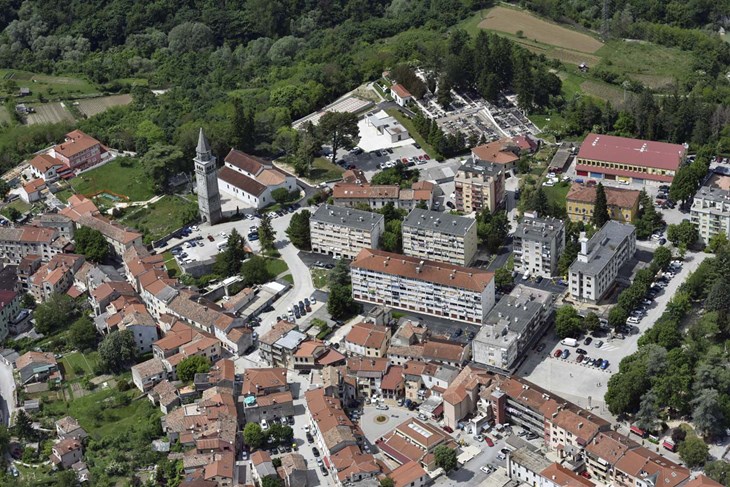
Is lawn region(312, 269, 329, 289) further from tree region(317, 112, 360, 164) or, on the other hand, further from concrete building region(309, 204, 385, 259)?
tree region(317, 112, 360, 164)

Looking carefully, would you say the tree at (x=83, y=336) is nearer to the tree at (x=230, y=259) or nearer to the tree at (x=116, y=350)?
the tree at (x=116, y=350)

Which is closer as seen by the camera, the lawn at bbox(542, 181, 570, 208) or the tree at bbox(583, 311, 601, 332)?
Result: the tree at bbox(583, 311, 601, 332)

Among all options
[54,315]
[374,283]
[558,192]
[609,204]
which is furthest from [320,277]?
[609,204]

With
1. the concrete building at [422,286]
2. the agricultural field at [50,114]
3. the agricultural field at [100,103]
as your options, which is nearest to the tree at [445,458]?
the concrete building at [422,286]

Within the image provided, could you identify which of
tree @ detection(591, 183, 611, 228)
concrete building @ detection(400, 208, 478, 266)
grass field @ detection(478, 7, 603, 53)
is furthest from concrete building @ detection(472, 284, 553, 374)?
grass field @ detection(478, 7, 603, 53)

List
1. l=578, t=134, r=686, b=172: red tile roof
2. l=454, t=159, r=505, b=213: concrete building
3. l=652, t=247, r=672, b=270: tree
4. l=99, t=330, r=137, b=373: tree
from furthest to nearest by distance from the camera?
l=578, t=134, r=686, b=172: red tile roof
l=454, t=159, r=505, b=213: concrete building
l=652, t=247, r=672, b=270: tree
l=99, t=330, r=137, b=373: tree

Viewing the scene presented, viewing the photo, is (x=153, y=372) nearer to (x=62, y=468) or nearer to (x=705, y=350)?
(x=62, y=468)

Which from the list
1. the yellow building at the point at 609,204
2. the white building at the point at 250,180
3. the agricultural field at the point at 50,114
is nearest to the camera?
the yellow building at the point at 609,204
